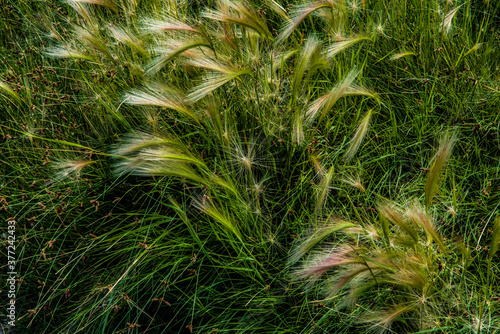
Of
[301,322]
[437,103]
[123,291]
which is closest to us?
[301,322]

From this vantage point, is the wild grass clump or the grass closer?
the wild grass clump

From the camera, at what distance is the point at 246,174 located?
1.98m

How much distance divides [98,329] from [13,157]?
96 centimetres

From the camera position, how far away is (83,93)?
93.3 inches

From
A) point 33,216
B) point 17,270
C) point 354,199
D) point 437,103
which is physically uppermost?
point 437,103

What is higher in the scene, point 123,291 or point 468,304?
point 468,304

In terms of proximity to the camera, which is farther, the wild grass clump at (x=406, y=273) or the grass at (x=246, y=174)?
the grass at (x=246, y=174)

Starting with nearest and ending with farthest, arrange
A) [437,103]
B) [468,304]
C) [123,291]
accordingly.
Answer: [468,304] → [123,291] → [437,103]

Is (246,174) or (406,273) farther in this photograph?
(246,174)

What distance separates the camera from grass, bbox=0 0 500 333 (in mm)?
1772

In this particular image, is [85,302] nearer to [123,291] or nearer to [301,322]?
[123,291]

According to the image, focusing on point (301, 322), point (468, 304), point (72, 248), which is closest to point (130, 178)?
point (72, 248)

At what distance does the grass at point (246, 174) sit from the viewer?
1772 mm

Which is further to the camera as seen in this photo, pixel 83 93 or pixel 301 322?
pixel 83 93
